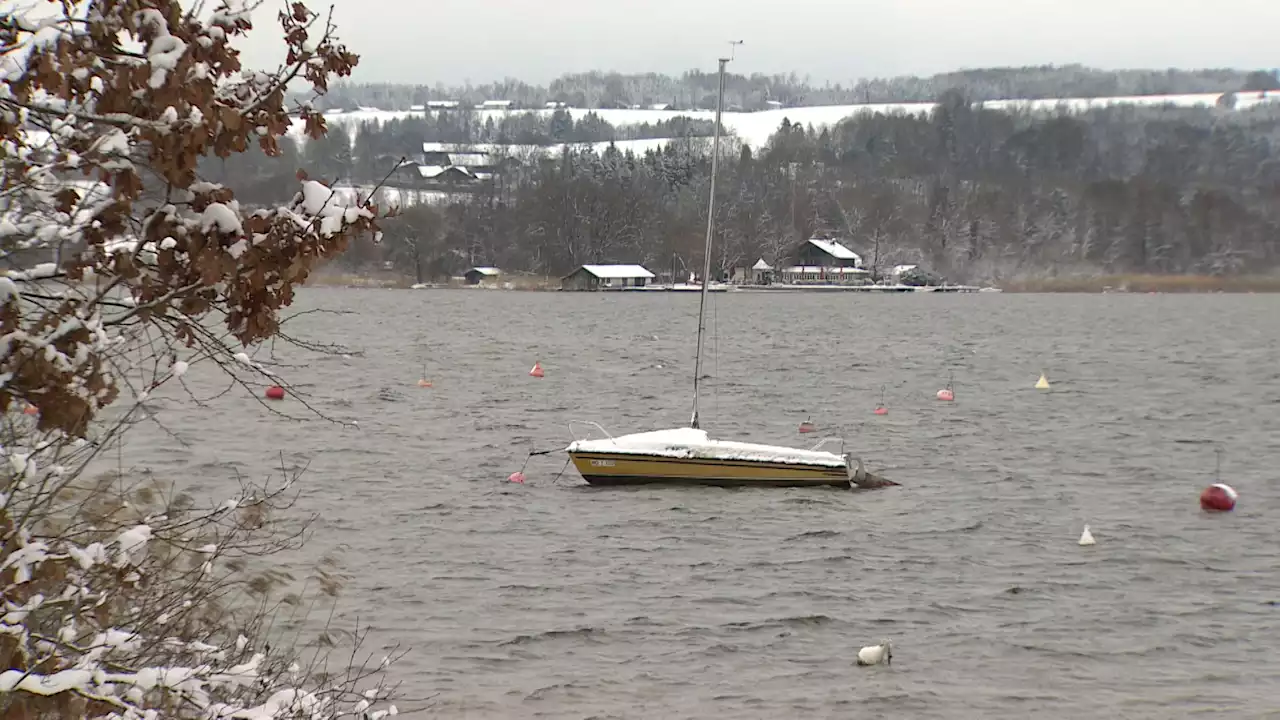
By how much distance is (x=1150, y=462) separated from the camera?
34.3 metres

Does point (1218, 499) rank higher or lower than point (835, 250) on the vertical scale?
higher

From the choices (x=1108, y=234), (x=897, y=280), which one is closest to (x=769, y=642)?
(x=897, y=280)

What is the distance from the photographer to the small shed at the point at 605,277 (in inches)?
6344

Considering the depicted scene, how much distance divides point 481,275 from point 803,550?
146 metres

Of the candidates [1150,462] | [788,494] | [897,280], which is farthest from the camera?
[897,280]

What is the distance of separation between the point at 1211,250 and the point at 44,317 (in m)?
194

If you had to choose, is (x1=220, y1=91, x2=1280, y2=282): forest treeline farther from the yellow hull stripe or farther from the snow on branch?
the snow on branch

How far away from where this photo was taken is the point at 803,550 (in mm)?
22438

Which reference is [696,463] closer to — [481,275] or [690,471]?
[690,471]

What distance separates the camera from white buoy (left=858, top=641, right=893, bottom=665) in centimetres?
1650

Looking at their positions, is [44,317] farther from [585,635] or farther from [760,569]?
[760,569]

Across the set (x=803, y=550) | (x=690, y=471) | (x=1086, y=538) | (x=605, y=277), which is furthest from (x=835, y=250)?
(x=803, y=550)

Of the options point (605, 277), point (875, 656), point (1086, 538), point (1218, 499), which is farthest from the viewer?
point (605, 277)

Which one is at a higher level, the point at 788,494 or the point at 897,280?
the point at 788,494
